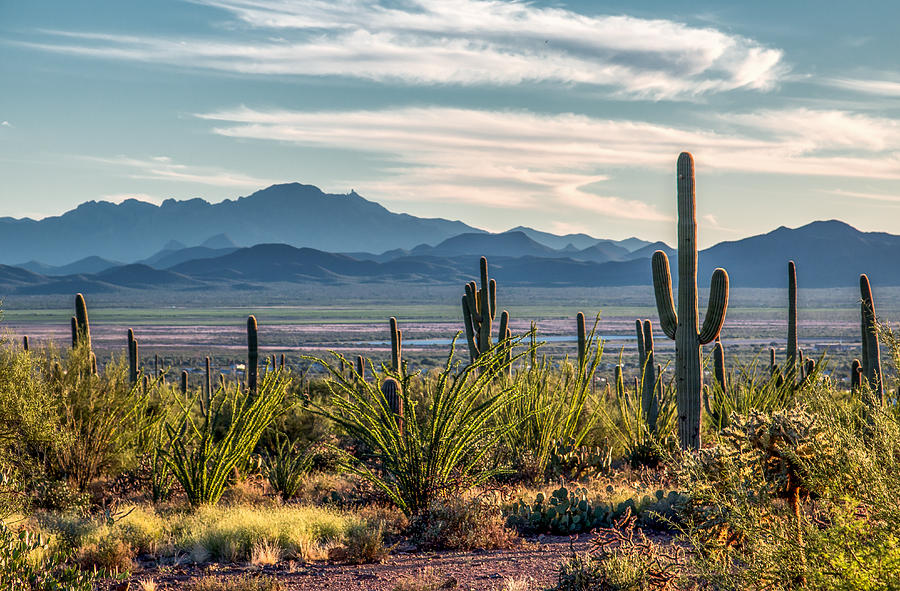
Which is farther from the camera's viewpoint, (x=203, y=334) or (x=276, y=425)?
(x=203, y=334)

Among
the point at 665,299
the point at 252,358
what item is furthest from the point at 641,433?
the point at 252,358

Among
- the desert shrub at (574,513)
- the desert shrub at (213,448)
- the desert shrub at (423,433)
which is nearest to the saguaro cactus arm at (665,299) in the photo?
the desert shrub at (574,513)

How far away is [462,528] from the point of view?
746cm

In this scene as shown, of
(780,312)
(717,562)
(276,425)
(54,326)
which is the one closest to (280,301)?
(54,326)

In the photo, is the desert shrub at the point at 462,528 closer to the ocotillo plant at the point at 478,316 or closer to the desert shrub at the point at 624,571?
the desert shrub at the point at 624,571

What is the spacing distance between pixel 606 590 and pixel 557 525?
2.54 m

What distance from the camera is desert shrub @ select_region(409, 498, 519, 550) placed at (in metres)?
7.39

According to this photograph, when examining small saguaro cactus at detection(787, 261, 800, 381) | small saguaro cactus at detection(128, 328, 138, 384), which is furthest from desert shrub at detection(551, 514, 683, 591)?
small saguaro cactus at detection(128, 328, 138, 384)

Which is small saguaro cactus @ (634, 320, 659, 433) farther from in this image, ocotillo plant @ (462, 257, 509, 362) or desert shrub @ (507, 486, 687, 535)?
desert shrub @ (507, 486, 687, 535)

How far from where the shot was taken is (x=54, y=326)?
8806cm

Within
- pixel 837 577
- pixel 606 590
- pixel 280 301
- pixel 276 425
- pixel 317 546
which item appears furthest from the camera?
pixel 280 301

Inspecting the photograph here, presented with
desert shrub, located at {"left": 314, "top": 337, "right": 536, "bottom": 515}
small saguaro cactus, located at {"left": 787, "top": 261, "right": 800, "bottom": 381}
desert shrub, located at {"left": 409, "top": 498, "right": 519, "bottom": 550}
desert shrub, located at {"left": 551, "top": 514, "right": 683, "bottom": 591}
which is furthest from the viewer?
small saguaro cactus, located at {"left": 787, "top": 261, "right": 800, "bottom": 381}

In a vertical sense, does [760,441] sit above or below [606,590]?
above

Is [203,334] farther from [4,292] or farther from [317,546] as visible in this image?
[4,292]
